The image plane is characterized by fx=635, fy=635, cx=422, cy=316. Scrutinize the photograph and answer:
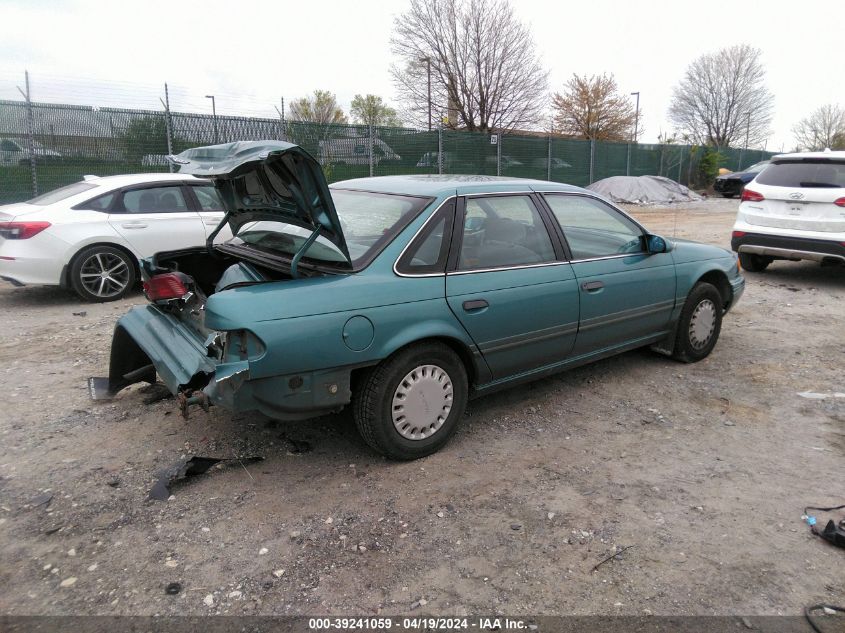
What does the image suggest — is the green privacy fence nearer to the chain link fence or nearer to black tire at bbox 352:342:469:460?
the chain link fence

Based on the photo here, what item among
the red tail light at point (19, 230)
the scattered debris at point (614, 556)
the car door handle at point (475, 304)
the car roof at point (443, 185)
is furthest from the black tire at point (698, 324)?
the red tail light at point (19, 230)

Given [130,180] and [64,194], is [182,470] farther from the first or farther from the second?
[64,194]

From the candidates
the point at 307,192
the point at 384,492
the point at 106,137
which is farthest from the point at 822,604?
the point at 106,137

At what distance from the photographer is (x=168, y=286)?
12.9 ft

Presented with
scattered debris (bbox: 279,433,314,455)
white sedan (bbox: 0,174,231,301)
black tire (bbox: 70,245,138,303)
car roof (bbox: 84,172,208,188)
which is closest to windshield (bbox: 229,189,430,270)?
scattered debris (bbox: 279,433,314,455)

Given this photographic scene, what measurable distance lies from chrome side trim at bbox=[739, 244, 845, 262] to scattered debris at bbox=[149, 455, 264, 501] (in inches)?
291

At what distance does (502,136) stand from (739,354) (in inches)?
673

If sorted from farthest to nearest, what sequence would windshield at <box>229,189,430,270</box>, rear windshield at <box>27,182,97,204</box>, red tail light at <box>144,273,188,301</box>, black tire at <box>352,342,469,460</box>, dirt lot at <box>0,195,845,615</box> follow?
rear windshield at <box>27,182,97,204</box> → red tail light at <box>144,273,188,301</box> → windshield at <box>229,189,430,270</box> → black tire at <box>352,342,469,460</box> → dirt lot at <box>0,195,845,615</box>

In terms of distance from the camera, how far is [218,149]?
135 inches

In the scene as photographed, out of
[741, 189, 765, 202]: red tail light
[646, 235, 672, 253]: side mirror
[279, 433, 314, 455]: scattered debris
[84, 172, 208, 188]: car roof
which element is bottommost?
[279, 433, 314, 455]: scattered debris

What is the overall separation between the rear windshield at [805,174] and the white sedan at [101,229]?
7.25 m

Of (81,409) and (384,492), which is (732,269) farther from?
(81,409)

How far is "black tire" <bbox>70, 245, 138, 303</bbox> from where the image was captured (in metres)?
7.05

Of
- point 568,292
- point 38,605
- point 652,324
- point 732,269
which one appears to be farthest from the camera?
point 732,269
